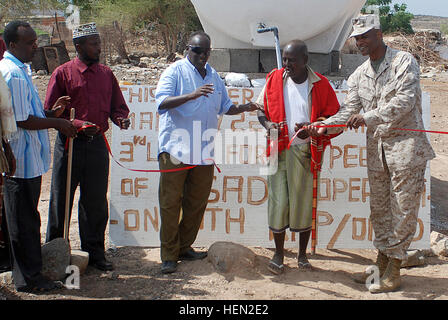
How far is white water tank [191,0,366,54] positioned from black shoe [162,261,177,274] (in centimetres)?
301

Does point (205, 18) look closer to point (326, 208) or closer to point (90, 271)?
point (326, 208)

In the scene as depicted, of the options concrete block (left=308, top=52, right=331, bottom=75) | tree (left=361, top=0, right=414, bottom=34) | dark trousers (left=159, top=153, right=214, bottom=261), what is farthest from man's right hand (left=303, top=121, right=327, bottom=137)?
tree (left=361, top=0, right=414, bottom=34)

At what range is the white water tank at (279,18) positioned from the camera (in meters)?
5.64

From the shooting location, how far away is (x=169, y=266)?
389cm

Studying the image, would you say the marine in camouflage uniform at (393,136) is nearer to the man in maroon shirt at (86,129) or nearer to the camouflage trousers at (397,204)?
the camouflage trousers at (397,204)

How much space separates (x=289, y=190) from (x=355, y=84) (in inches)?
37.0

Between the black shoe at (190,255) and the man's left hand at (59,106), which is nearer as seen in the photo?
the man's left hand at (59,106)

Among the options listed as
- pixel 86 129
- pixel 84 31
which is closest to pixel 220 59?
pixel 84 31

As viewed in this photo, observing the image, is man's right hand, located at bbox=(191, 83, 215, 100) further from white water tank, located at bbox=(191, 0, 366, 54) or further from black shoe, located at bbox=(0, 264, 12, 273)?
white water tank, located at bbox=(191, 0, 366, 54)

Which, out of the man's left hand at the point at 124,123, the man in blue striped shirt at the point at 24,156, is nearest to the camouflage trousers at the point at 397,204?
the man's left hand at the point at 124,123

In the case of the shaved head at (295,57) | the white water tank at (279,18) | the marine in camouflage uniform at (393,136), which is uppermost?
the white water tank at (279,18)

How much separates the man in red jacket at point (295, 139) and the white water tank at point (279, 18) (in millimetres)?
2098

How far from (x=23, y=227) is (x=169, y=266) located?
115 centimetres

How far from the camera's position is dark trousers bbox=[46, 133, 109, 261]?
375 cm
